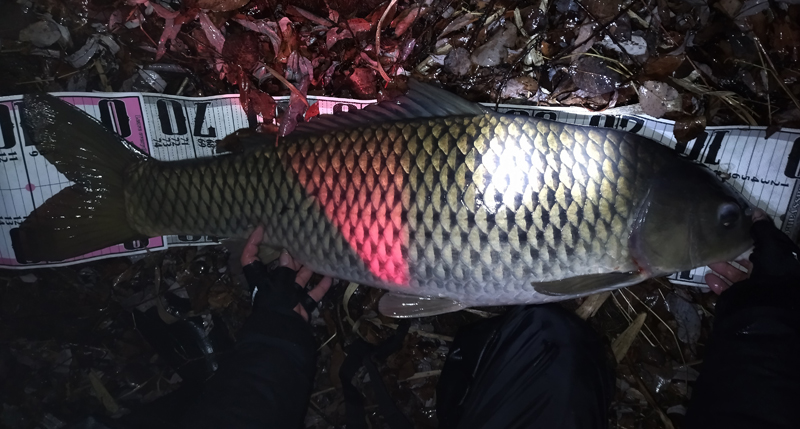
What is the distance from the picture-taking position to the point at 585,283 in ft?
4.71

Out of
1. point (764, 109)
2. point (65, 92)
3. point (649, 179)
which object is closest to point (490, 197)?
point (649, 179)

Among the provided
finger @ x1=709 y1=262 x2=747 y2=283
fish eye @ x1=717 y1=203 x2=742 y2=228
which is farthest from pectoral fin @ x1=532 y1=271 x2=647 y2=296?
finger @ x1=709 y1=262 x2=747 y2=283

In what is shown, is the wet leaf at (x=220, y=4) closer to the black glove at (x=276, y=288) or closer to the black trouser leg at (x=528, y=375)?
the black glove at (x=276, y=288)

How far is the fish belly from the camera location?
1.38 metres

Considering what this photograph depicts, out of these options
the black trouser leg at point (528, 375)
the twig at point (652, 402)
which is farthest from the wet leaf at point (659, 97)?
the twig at point (652, 402)

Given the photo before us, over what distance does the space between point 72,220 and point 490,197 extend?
171 cm

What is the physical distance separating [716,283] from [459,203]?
48.0 inches

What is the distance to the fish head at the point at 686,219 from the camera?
54.3 inches

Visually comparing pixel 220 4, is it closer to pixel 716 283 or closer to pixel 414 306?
pixel 414 306

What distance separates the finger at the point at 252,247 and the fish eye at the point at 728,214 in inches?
63.7

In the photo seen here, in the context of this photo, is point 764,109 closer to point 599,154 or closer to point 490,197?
point 599,154

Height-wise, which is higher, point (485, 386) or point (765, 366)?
point (765, 366)

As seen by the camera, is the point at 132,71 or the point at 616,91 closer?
the point at 616,91

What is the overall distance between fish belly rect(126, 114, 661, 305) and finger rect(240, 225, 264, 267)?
34 mm
